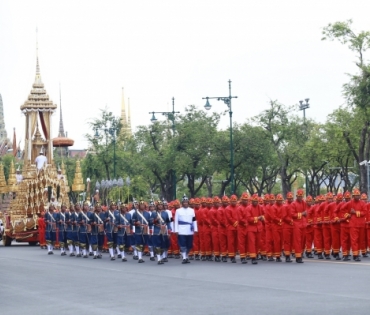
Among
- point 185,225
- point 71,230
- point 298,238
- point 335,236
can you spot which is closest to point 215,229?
point 185,225

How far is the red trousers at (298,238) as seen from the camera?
75.1ft

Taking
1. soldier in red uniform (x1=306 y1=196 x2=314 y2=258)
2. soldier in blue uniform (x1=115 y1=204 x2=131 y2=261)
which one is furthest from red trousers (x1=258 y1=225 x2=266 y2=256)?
soldier in blue uniform (x1=115 y1=204 x2=131 y2=261)

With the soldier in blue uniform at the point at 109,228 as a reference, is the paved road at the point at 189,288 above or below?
below

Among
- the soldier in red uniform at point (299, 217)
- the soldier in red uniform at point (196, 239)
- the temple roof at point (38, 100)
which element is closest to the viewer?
the soldier in red uniform at point (299, 217)

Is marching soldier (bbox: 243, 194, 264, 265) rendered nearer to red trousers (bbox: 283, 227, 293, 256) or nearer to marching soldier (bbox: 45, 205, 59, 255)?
red trousers (bbox: 283, 227, 293, 256)

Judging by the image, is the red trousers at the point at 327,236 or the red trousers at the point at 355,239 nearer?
the red trousers at the point at 355,239

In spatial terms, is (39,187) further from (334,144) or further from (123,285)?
(123,285)

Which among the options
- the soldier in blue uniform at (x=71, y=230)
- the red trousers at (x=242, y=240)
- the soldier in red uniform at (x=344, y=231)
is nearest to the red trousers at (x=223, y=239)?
the red trousers at (x=242, y=240)

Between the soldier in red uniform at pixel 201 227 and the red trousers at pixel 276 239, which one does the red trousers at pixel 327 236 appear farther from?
the soldier in red uniform at pixel 201 227

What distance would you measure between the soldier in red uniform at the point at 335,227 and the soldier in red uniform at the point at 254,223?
1821 millimetres

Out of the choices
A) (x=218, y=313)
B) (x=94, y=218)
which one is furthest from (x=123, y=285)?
(x=94, y=218)

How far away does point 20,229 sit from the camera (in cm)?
4169

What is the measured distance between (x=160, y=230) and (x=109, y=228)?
11.0 ft

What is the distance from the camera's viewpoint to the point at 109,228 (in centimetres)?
2862
